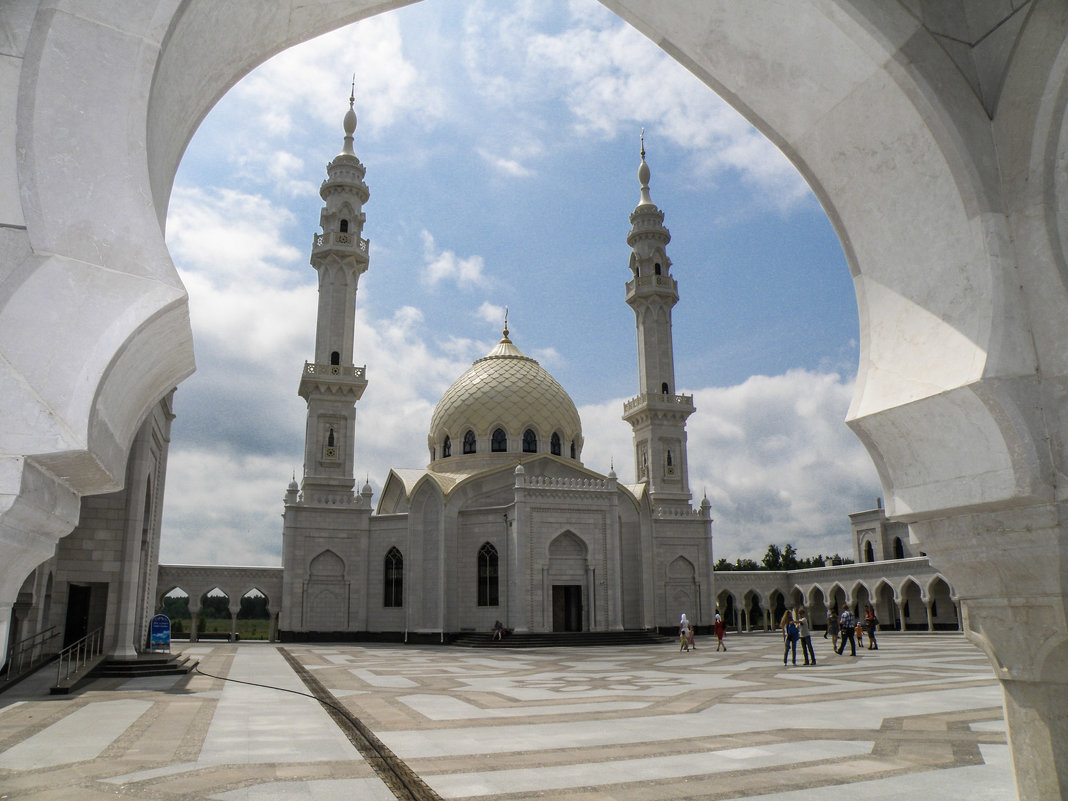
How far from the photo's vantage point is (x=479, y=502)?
32.2 m

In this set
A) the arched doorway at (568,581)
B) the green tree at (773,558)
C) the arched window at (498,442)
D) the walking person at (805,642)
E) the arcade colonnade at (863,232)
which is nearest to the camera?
the arcade colonnade at (863,232)

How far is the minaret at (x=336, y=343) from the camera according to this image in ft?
112

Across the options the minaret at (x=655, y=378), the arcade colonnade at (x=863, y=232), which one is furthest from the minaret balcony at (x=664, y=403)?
the arcade colonnade at (x=863, y=232)

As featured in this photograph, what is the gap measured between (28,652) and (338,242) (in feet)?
79.5

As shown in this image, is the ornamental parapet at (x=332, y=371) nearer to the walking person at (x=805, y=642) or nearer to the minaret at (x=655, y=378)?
the minaret at (x=655, y=378)

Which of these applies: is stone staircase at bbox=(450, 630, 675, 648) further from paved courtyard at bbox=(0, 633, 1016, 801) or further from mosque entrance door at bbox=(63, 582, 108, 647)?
mosque entrance door at bbox=(63, 582, 108, 647)

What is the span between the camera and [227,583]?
3412 centimetres

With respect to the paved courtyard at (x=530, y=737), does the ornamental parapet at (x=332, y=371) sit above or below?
above

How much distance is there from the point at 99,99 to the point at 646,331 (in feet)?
123

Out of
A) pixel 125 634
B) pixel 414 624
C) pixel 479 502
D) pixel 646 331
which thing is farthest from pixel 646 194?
pixel 125 634

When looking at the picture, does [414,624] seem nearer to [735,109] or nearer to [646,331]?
[646,331]

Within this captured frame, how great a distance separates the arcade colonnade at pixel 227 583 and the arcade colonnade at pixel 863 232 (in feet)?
111

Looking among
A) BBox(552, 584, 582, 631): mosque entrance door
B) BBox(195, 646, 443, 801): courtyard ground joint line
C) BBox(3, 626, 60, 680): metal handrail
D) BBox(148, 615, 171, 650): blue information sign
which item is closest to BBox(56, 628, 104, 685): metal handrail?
BBox(3, 626, 60, 680): metal handrail

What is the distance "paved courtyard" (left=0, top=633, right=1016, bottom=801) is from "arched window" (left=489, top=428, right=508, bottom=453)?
21656 millimetres
